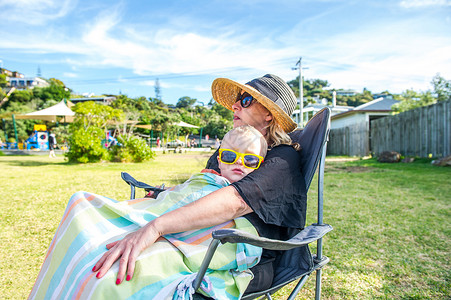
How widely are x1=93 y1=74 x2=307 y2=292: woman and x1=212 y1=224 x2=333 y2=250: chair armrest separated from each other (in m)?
0.12

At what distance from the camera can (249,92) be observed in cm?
166

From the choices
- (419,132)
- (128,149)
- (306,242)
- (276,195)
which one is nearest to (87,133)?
(128,149)

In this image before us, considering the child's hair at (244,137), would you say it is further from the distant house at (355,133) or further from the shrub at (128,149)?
the distant house at (355,133)

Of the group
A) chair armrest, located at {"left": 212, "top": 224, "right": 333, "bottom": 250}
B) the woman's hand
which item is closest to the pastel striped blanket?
the woman's hand

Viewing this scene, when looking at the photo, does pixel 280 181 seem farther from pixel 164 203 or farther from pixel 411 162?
pixel 411 162

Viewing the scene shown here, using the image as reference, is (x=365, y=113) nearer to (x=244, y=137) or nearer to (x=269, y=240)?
(x=244, y=137)

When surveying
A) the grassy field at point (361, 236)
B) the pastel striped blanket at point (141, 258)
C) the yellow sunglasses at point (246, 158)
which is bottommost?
the grassy field at point (361, 236)

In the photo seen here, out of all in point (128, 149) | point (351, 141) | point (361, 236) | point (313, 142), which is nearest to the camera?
point (313, 142)

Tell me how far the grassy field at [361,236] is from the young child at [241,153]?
1260mm

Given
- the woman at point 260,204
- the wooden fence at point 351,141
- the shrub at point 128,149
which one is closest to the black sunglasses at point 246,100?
the woman at point 260,204

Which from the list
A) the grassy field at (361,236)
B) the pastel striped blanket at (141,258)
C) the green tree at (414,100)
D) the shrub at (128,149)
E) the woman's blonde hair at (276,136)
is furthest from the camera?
the green tree at (414,100)

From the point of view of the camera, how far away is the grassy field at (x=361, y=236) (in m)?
2.27

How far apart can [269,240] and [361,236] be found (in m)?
2.82

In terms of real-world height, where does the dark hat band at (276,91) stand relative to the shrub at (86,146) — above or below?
above
